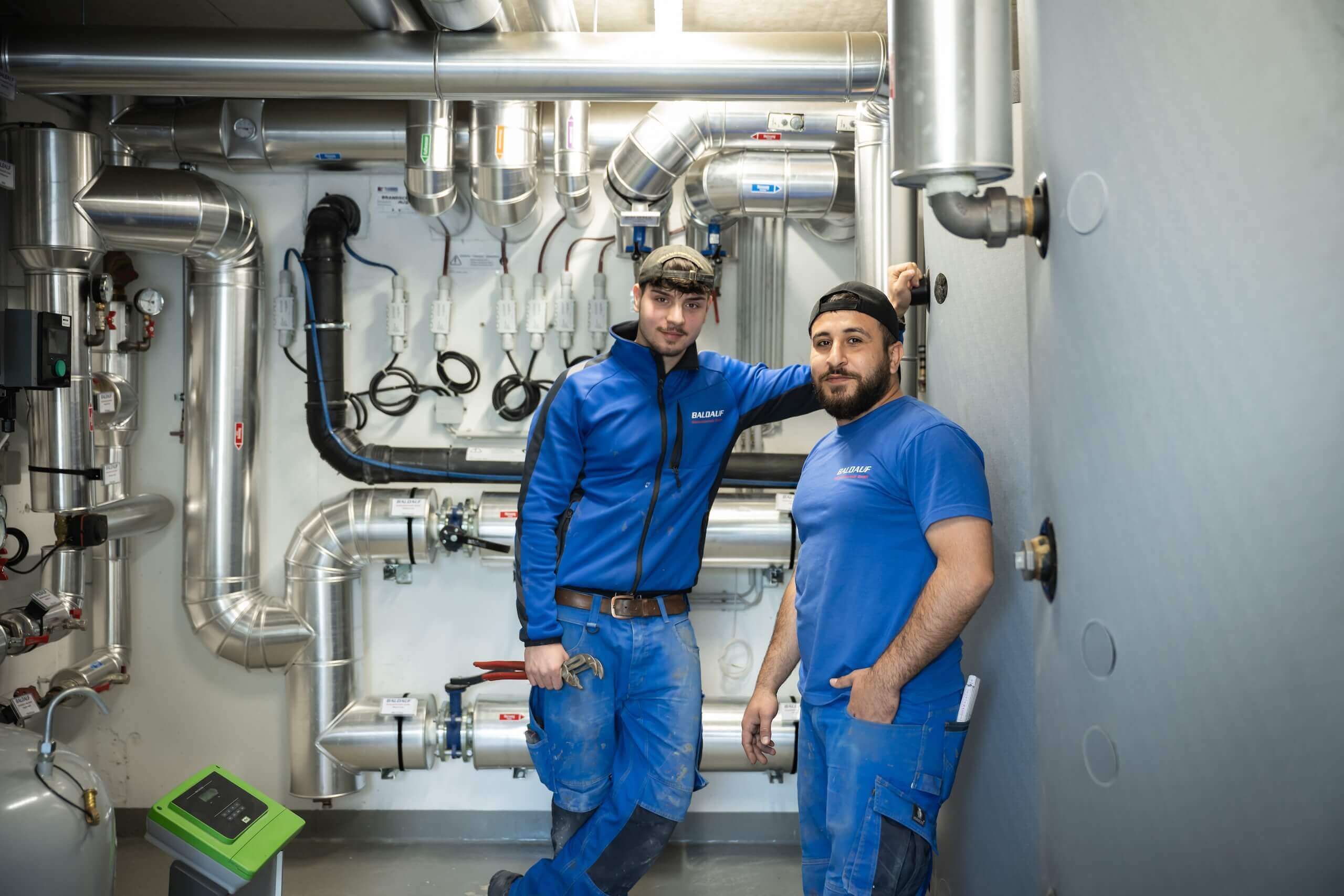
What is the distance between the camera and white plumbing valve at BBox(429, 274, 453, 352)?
3180mm

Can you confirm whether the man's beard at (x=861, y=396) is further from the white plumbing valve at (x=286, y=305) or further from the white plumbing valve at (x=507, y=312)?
the white plumbing valve at (x=286, y=305)

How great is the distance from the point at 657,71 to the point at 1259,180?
1796 millimetres

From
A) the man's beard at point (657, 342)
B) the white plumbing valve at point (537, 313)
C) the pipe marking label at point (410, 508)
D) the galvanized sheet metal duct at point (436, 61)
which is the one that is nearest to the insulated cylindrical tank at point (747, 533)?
the pipe marking label at point (410, 508)

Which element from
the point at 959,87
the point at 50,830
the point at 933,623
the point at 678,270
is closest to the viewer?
the point at 959,87

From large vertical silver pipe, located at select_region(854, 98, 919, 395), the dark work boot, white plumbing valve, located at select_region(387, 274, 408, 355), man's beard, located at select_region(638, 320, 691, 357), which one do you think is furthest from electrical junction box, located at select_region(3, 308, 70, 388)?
large vertical silver pipe, located at select_region(854, 98, 919, 395)

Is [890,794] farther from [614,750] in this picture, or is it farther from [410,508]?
[410,508]

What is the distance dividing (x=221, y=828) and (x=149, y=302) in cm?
175

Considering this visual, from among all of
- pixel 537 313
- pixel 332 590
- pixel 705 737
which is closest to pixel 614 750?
pixel 705 737

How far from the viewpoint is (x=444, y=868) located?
307 centimetres

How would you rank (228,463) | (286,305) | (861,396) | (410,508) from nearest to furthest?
(861,396) < (410,508) < (228,463) < (286,305)

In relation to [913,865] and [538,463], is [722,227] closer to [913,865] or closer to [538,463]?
[538,463]

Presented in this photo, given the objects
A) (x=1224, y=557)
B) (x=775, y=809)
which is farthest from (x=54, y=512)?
(x=1224, y=557)

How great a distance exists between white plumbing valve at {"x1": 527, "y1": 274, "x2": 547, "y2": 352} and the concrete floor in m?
1.75

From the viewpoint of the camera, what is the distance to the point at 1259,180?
779mm
